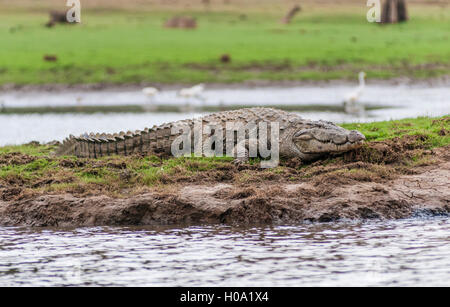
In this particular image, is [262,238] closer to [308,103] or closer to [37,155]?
[37,155]

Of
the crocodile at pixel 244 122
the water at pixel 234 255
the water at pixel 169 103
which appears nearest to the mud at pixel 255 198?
the water at pixel 234 255

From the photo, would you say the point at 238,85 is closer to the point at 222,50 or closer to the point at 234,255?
the point at 222,50

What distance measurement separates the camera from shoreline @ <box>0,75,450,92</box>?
32.2 m

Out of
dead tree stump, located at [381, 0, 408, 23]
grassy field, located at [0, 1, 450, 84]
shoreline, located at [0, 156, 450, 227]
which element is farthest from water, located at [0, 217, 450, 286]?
dead tree stump, located at [381, 0, 408, 23]

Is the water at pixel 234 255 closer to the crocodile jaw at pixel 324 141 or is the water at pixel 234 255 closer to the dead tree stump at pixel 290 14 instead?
the crocodile jaw at pixel 324 141

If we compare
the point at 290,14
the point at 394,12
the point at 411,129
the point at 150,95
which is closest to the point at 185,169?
the point at 411,129

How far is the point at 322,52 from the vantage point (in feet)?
120

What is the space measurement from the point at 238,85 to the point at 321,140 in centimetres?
2148

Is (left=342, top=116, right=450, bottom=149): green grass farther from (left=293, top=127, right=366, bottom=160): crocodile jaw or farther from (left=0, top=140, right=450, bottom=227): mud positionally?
(left=293, top=127, right=366, bottom=160): crocodile jaw

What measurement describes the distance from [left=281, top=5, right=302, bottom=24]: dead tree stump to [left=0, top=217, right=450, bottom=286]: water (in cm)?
4174

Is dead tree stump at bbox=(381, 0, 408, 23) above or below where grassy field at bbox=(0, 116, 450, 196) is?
above

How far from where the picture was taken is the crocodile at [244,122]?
11.2 meters

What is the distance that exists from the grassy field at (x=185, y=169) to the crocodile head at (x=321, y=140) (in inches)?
7.6

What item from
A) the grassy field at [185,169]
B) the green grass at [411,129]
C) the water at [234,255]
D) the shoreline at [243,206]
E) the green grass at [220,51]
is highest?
the green grass at [220,51]
